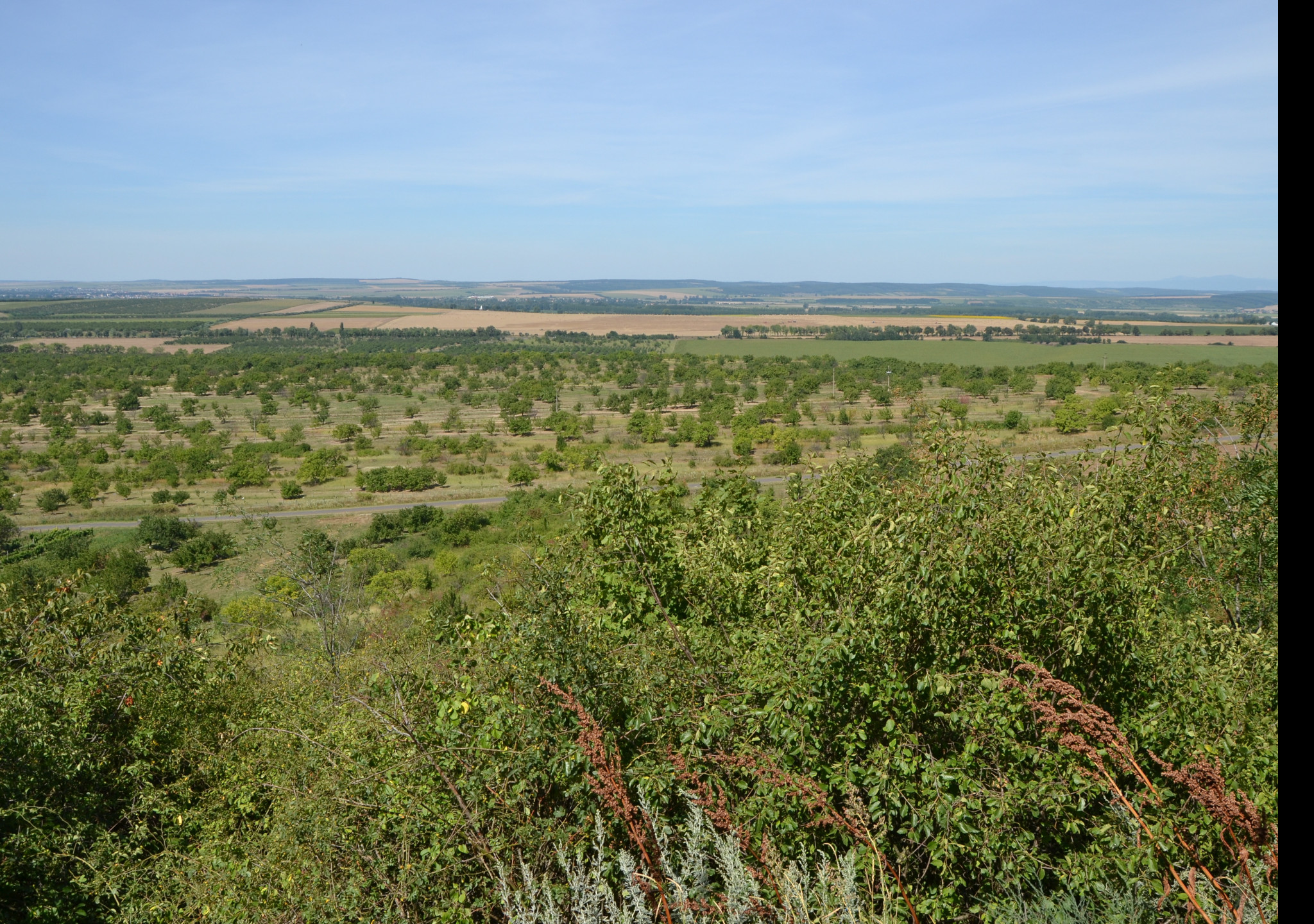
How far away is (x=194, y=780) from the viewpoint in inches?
428

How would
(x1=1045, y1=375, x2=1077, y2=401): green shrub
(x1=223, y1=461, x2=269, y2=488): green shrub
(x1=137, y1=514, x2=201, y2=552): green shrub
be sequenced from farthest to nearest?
(x1=1045, y1=375, x2=1077, y2=401): green shrub < (x1=223, y1=461, x2=269, y2=488): green shrub < (x1=137, y1=514, x2=201, y2=552): green shrub

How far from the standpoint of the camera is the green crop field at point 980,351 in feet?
350

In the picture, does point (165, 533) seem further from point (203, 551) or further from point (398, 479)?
point (398, 479)

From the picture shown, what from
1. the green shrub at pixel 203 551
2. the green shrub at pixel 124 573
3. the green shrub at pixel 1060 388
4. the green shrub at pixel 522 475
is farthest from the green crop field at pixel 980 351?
the green shrub at pixel 124 573

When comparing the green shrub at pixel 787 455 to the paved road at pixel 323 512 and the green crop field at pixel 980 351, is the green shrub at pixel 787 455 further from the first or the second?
the green crop field at pixel 980 351

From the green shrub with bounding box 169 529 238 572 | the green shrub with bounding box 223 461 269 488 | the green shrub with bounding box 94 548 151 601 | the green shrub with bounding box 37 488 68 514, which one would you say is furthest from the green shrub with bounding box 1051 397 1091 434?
the green shrub with bounding box 37 488 68 514

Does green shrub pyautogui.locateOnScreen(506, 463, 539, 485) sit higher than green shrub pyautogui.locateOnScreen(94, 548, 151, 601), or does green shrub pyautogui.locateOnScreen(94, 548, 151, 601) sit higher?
green shrub pyautogui.locateOnScreen(506, 463, 539, 485)

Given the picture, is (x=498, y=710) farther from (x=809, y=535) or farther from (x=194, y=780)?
(x=194, y=780)

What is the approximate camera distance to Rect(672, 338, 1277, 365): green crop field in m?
107

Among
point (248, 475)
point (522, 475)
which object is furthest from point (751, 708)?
point (248, 475)

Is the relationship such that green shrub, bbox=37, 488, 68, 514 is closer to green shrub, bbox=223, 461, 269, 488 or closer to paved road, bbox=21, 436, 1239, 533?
paved road, bbox=21, 436, 1239, 533

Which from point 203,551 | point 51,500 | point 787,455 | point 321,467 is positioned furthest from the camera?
point 321,467

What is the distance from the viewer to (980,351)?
131m
